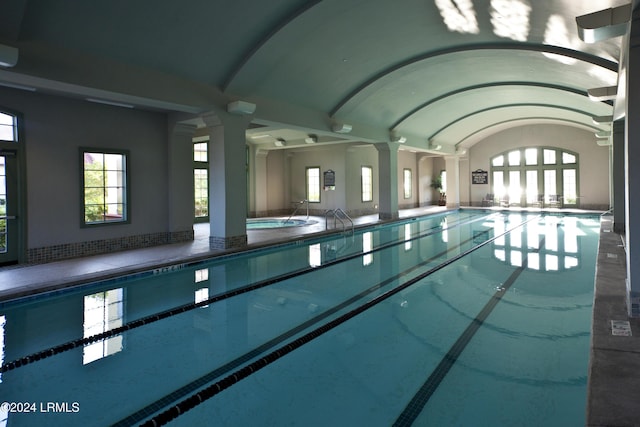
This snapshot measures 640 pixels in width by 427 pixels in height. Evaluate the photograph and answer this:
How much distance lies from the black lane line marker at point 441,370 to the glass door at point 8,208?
22.1ft

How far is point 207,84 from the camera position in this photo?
24.3 feet

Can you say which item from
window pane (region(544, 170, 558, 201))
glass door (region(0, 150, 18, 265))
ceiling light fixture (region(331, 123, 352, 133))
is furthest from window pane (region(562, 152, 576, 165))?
glass door (region(0, 150, 18, 265))

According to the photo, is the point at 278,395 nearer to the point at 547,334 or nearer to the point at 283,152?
the point at 547,334

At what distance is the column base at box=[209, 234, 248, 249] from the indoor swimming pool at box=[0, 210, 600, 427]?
39.1 inches

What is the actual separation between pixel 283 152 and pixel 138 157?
8.43 m

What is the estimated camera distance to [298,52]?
24.3 feet

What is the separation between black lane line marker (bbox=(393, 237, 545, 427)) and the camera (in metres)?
2.60

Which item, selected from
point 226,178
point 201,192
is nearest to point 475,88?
point 226,178

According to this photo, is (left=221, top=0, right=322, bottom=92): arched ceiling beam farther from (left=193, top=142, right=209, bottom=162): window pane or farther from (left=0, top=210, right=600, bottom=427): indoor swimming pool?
(left=193, top=142, right=209, bottom=162): window pane

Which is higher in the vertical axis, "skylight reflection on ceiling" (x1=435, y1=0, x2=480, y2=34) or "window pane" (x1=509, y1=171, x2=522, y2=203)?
"skylight reflection on ceiling" (x1=435, y1=0, x2=480, y2=34)

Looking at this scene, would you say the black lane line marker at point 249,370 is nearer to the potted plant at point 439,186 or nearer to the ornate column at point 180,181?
the ornate column at point 180,181

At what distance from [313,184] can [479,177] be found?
30.2 feet

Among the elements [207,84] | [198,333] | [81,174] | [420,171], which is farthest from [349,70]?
[420,171]

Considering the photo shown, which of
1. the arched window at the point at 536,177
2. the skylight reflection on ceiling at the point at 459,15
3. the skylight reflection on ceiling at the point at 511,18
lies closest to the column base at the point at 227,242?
the skylight reflection on ceiling at the point at 459,15
